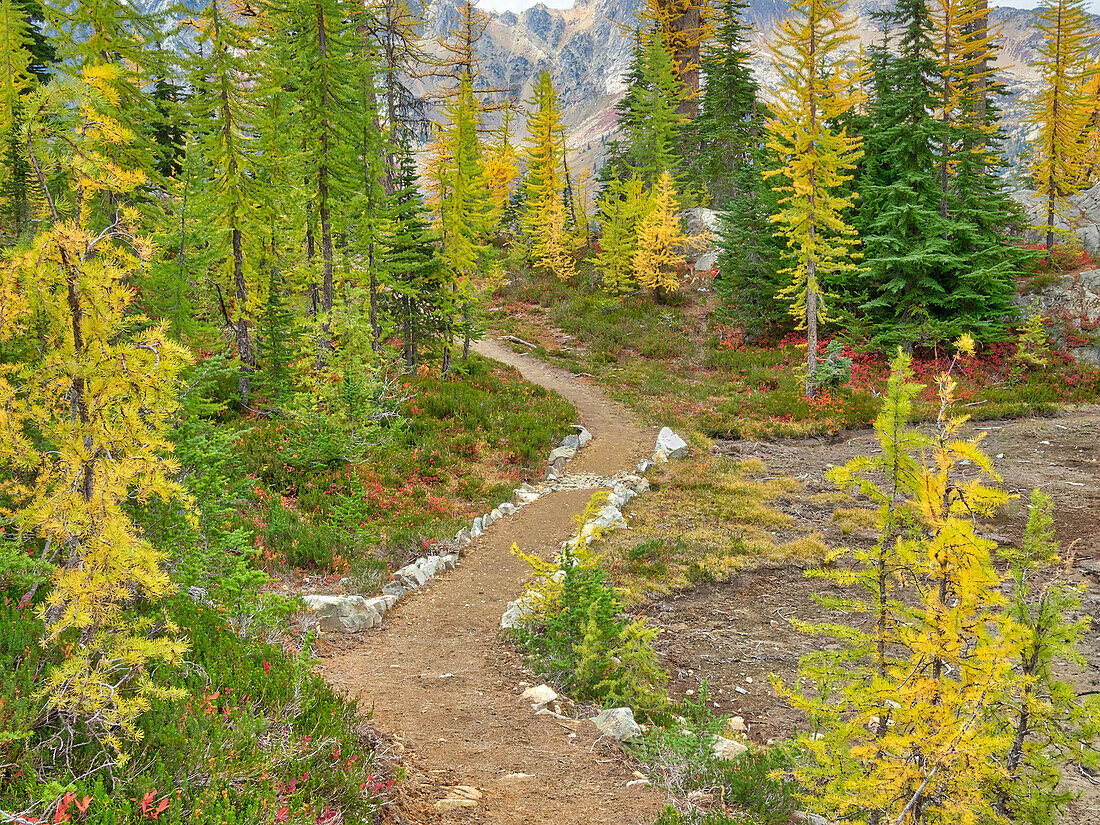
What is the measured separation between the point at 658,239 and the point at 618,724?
2780 cm

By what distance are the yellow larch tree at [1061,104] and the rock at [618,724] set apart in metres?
30.4

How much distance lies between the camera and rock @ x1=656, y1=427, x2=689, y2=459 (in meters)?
17.5

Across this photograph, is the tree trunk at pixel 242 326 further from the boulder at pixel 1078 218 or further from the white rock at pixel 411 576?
the boulder at pixel 1078 218

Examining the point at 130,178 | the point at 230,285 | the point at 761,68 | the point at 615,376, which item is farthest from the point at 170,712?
the point at 761,68

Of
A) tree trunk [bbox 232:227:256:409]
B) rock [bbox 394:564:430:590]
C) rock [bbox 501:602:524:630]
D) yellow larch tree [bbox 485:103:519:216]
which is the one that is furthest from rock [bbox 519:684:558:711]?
yellow larch tree [bbox 485:103:519:216]

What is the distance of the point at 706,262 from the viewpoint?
35.1 metres


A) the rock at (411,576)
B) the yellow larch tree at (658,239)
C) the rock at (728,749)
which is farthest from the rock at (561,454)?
the yellow larch tree at (658,239)

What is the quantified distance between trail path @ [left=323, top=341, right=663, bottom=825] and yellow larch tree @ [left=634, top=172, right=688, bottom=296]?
2285 cm

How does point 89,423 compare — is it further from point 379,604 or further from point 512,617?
point 512,617

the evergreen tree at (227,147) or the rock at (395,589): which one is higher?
the evergreen tree at (227,147)

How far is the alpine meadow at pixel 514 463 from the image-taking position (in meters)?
3.35

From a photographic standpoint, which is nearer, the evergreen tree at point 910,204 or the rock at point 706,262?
the evergreen tree at point 910,204

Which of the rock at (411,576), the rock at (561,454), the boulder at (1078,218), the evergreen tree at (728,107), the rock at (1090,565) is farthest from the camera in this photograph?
the evergreen tree at (728,107)

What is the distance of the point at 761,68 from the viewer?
647 ft
